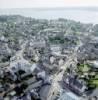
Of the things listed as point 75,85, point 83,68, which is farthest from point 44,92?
point 83,68

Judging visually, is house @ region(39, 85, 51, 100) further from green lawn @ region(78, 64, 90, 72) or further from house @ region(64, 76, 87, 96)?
green lawn @ region(78, 64, 90, 72)

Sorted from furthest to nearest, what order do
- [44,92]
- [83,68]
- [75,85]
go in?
[83,68] < [75,85] < [44,92]

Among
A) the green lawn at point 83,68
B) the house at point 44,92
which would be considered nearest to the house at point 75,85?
the house at point 44,92

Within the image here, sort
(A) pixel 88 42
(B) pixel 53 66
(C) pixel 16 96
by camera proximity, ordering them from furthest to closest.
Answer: (A) pixel 88 42, (B) pixel 53 66, (C) pixel 16 96

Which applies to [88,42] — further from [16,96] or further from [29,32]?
[16,96]

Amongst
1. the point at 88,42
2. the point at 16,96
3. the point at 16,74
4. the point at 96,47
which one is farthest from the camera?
the point at 88,42

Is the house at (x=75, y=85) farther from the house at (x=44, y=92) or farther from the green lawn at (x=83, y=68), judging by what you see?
the green lawn at (x=83, y=68)

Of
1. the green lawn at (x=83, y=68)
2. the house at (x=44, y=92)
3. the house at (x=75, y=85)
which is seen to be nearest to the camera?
the house at (x=44, y=92)

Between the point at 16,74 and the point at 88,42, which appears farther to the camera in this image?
the point at 88,42

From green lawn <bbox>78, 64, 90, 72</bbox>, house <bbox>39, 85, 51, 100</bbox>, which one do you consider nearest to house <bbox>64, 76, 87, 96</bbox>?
house <bbox>39, 85, 51, 100</bbox>

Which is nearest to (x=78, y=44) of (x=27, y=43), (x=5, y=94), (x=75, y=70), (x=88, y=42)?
(x=88, y=42)

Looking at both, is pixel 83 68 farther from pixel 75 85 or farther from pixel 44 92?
pixel 44 92
